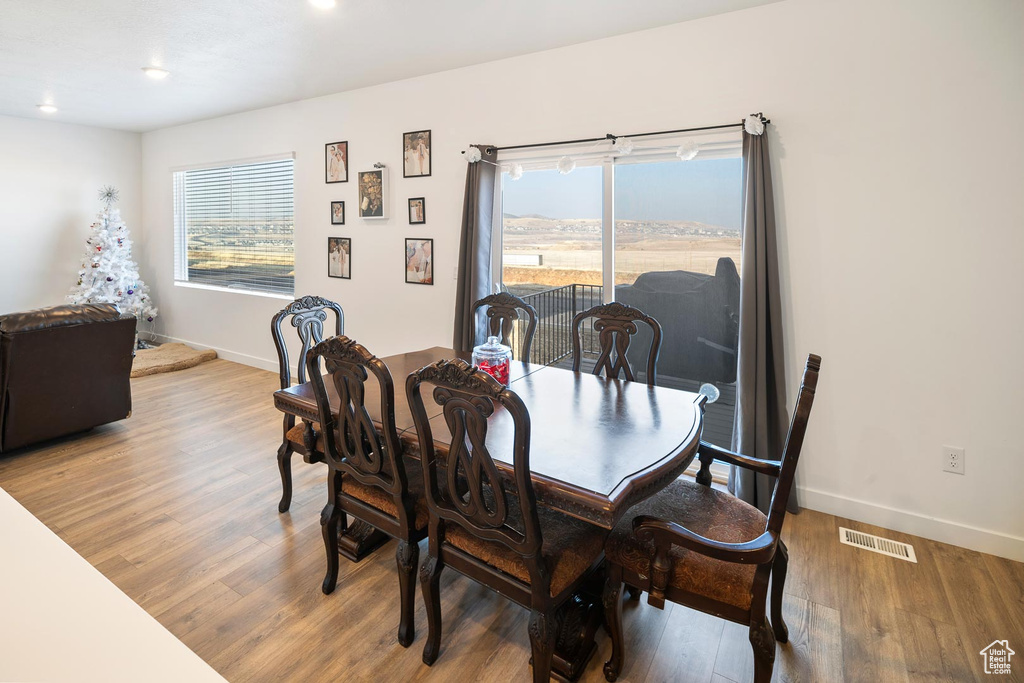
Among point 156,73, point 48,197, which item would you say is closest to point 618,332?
point 156,73

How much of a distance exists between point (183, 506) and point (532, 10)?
3.36m

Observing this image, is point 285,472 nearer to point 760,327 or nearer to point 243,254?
point 760,327

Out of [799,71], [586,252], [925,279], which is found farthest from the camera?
[586,252]

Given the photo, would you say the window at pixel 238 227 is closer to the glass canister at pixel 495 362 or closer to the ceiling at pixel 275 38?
the ceiling at pixel 275 38

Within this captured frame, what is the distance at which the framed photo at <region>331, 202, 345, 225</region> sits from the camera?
192 inches

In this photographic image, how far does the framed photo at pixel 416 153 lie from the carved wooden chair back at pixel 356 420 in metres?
2.75

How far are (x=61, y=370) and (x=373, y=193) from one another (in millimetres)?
2543

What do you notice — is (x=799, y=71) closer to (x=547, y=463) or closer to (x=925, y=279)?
(x=925, y=279)

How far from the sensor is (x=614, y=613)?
170 centimetres

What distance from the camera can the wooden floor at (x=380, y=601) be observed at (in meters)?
1.82

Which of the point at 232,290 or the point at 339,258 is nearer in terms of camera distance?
the point at 339,258

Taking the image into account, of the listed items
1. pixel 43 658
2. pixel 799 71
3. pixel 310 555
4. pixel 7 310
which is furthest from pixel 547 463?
pixel 7 310

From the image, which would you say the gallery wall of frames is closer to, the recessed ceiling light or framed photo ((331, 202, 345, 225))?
framed photo ((331, 202, 345, 225))

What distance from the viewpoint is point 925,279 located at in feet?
8.52
